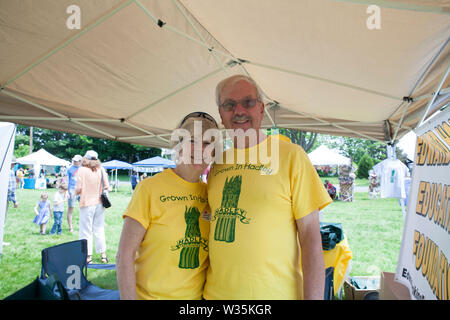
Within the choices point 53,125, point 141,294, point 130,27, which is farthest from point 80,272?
point 130,27

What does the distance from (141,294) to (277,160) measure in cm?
87

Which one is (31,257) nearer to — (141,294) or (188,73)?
(188,73)

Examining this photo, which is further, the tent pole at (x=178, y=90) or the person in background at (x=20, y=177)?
the person in background at (x=20, y=177)

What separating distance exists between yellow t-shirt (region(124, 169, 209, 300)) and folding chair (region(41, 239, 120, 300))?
2.18 m

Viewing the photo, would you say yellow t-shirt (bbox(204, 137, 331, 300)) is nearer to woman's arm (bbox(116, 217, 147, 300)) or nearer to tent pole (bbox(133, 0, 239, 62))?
woman's arm (bbox(116, 217, 147, 300))

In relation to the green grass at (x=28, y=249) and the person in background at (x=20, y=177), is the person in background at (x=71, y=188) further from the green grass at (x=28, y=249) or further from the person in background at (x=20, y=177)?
the person in background at (x=20, y=177)

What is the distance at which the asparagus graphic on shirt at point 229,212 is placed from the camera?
1.18 metres

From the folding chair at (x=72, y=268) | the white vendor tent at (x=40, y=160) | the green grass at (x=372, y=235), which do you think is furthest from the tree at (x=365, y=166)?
the folding chair at (x=72, y=268)

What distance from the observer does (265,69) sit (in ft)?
9.88

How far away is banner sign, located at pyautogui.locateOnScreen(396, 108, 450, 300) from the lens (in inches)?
42.6

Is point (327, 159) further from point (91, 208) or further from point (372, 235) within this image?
point (91, 208)

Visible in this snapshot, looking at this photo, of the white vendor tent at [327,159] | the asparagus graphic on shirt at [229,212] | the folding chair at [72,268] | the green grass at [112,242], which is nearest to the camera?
the asparagus graphic on shirt at [229,212]

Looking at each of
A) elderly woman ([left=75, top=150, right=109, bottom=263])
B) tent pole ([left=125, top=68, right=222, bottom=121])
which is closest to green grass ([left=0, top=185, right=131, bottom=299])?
elderly woman ([left=75, top=150, right=109, bottom=263])

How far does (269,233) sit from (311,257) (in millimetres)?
196
